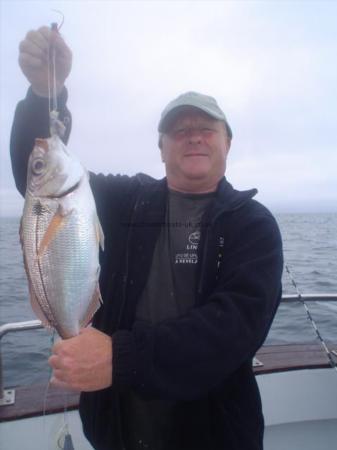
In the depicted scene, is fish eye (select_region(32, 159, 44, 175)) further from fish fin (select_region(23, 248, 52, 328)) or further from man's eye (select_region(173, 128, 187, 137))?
man's eye (select_region(173, 128, 187, 137))

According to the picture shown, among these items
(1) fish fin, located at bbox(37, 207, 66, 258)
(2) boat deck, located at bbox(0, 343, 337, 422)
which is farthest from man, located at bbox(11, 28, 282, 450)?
(2) boat deck, located at bbox(0, 343, 337, 422)

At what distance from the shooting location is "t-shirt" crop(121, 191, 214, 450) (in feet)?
7.12

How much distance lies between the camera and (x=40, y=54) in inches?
81.0

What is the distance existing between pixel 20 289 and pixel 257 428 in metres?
11.2

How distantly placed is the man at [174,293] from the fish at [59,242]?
0.16m

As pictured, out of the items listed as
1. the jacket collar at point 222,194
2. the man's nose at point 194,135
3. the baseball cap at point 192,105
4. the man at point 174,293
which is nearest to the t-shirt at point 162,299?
the man at point 174,293

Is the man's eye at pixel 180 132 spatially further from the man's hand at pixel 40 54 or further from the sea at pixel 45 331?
the sea at pixel 45 331

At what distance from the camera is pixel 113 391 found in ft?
7.18

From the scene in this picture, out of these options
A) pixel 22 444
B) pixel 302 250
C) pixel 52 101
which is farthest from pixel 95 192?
pixel 302 250

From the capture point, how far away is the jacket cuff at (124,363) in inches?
68.7

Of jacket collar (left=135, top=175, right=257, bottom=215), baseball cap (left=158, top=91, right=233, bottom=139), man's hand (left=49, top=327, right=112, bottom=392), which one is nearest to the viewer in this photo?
man's hand (left=49, top=327, right=112, bottom=392)

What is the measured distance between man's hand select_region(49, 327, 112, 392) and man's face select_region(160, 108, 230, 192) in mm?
1156

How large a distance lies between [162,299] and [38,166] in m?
0.93

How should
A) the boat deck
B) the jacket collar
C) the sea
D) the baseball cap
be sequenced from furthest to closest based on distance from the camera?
the sea < the boat deck < the baseball cap < the jacket collar
